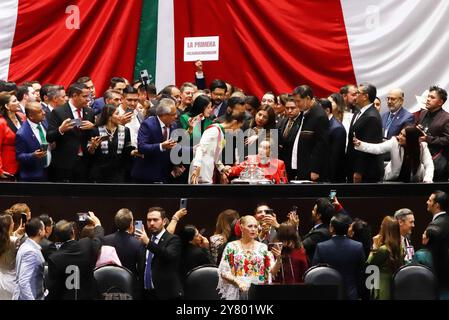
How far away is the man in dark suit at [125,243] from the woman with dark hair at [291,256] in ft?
3.96

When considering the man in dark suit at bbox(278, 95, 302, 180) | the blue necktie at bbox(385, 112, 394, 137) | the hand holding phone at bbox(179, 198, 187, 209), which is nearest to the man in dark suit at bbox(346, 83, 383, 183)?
the man in dark suit at bbox(278, 95, 302, 180)

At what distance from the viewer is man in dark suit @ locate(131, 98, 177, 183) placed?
11.6 meters

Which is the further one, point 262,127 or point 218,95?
point 218,95

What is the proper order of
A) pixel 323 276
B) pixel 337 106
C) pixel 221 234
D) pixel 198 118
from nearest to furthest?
pixel 323 276
pixel 221 234
pixel 198 118
pixel 337 106

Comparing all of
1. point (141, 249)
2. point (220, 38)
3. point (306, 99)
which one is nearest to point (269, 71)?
point (220, 38)

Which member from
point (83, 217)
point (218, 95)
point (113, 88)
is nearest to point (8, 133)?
point (83, 217)

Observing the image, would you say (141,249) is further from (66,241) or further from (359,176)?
(359,176)

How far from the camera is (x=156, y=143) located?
11555 mm

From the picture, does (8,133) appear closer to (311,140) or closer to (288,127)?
(288,127)

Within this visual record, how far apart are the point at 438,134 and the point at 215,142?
228 centimetres

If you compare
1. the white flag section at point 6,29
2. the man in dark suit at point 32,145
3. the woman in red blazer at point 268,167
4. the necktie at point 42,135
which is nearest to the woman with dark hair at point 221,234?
the woman in red blazer at point 268,167

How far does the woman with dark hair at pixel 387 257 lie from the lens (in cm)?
990

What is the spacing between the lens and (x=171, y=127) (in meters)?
11.8

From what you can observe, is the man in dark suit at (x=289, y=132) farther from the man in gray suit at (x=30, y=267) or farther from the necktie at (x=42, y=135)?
the man in gray suit at (x=30, y=267)
